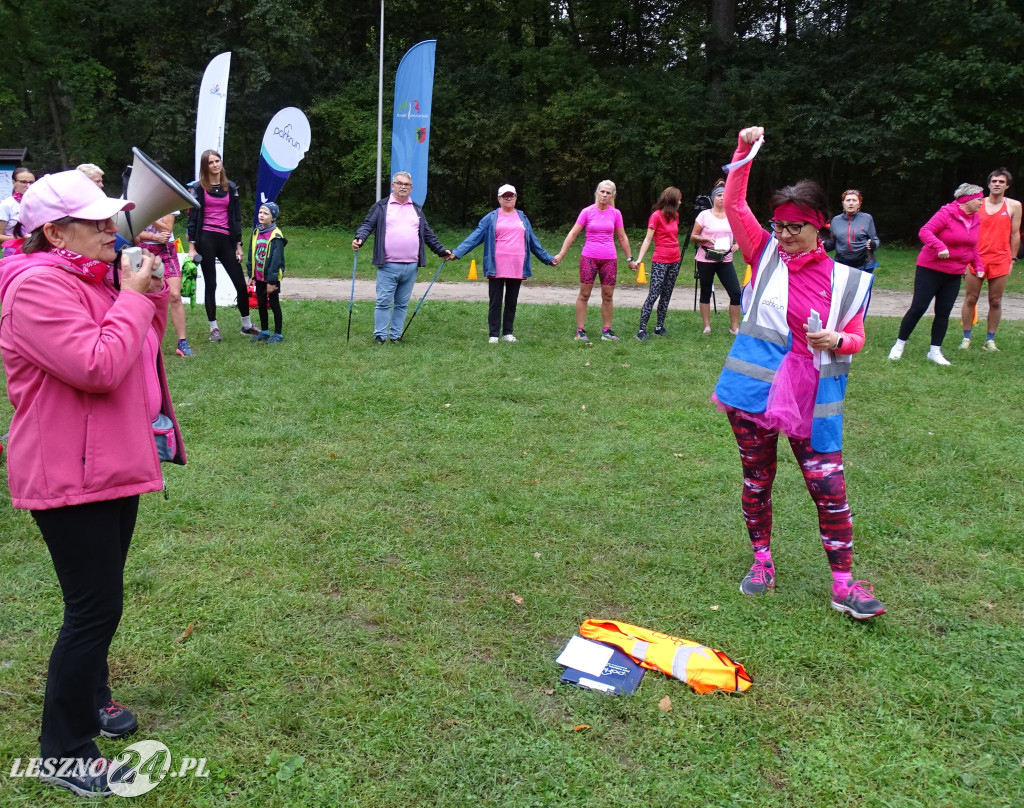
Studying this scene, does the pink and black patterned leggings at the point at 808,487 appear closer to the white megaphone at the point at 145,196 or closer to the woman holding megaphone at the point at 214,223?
the white megaphone at the point at 145,196

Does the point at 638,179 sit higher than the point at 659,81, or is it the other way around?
the point at 659,81

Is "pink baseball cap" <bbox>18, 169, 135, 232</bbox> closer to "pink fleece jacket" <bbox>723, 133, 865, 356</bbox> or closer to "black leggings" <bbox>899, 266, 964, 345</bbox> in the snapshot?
"pink fleece jacket" <bbox>723, 133, 865, 356</bbox>

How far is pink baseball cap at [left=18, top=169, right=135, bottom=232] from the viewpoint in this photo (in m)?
2.40

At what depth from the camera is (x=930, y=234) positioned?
869cm

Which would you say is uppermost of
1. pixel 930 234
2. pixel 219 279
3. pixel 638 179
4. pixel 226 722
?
pixel 638 179

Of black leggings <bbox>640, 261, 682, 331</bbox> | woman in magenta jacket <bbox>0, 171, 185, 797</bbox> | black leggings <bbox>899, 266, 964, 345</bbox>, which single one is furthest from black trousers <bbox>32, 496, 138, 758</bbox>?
black leggings <bbox>899, 266, 964, 345</bbox>

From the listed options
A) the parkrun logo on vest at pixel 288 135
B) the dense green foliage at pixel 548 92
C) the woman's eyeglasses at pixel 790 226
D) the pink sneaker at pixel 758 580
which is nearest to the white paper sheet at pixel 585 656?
the pink sneaker at pixel 758 580

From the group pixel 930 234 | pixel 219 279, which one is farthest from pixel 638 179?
pixel 930 234

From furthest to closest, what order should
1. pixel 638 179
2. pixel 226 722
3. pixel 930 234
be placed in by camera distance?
pixel 638 179, pixel 930 234, pixel 226 722

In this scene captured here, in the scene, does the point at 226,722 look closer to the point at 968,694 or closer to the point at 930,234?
the point at 968,694

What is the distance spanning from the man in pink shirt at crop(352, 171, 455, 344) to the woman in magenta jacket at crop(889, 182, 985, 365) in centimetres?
520

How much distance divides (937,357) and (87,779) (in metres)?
9.02

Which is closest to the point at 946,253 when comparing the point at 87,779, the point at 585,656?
the point at 585,656

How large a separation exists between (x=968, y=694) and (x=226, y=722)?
291cm
